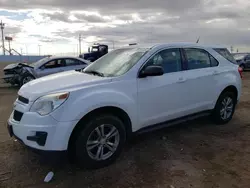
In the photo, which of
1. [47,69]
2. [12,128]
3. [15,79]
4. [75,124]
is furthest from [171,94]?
[15,79]

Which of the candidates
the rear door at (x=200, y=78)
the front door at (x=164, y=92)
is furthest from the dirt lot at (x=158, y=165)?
the rear door at (x=200, y=78)

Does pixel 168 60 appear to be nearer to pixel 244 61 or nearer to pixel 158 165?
pixel 158 165

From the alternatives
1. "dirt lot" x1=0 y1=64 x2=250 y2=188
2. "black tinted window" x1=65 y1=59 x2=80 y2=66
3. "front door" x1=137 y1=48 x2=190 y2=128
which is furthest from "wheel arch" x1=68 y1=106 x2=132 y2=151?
"black tinted window" x1=65 y1=59 x2=80 y2=66

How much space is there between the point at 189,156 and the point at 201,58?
1981mm

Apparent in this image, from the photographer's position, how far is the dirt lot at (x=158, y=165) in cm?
330

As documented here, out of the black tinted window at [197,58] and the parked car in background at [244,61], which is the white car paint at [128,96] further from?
the parked car in background at [244,61]

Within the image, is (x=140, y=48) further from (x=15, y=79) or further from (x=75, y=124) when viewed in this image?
(x=15, y=79)

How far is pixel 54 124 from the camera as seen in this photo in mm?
3182

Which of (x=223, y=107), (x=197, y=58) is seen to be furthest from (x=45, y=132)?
(x=223, y=107)

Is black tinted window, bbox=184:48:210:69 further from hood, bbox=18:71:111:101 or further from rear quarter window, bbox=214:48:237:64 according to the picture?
hood, bbox=18:71:111:101

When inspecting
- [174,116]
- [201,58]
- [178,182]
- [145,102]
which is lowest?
[178,182]

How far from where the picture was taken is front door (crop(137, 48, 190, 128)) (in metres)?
3.99

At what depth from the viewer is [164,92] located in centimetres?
421

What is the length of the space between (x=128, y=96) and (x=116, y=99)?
0.24 metres
